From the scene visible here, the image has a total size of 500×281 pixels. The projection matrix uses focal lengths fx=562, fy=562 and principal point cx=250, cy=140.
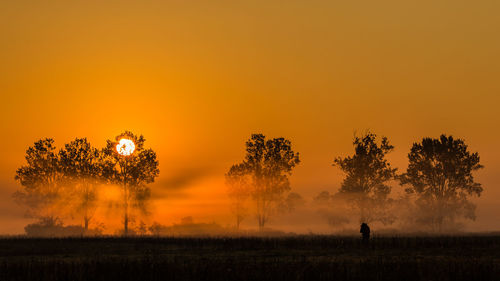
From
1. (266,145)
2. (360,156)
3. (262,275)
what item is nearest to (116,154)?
(266,145)

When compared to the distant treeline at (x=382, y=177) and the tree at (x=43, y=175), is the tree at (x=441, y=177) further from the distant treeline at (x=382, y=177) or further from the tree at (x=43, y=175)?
the tree at (x=43, y=175)

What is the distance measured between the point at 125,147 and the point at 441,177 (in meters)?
56.9

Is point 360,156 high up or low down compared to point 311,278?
up

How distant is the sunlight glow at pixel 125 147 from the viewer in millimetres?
95375

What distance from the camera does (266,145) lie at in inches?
4154

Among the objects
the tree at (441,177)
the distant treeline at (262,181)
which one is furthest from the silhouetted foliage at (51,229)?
the tree at (441,177)

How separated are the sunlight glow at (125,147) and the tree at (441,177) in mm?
49395

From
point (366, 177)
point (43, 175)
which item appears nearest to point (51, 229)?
point (43, 175)

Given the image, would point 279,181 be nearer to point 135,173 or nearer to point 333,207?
point 333,207

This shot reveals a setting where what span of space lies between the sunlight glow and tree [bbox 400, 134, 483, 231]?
49.4 m

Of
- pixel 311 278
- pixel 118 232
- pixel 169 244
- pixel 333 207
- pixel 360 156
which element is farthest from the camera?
pixel 333 207

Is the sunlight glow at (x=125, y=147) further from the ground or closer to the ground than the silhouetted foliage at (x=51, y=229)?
further from the ground

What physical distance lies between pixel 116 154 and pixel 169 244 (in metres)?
46.3

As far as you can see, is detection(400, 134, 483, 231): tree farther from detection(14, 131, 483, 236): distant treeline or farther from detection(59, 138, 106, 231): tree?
detection(59, 138, 106, 231): tree
